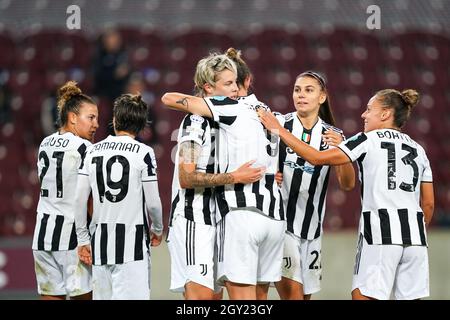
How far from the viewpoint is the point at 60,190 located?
5.59 meters

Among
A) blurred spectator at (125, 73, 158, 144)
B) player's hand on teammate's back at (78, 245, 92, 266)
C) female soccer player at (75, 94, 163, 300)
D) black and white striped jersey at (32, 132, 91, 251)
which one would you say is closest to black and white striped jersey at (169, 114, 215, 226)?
female soccer player at (75, 94, 163, 300)

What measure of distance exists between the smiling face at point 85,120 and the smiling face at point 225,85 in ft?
3.22

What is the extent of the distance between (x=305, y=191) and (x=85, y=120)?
60.5 inches

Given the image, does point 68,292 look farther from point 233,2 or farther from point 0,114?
point 233,2

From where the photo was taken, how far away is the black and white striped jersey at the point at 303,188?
554 centimetres

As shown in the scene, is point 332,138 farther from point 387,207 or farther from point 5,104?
point 5,104

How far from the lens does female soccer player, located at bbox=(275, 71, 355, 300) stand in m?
5.51

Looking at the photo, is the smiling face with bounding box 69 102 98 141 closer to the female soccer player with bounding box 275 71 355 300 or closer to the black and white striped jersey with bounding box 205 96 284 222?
the black and white striped jersey with bounding box 205 96 284 222

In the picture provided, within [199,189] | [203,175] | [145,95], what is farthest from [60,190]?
[145,95]

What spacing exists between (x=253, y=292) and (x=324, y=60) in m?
7.09

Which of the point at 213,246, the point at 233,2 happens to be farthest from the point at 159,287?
the point at 233,2

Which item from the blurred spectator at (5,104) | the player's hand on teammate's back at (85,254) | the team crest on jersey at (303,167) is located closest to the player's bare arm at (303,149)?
the team crest on jersey at (303,167)

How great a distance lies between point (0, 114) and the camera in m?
10.6

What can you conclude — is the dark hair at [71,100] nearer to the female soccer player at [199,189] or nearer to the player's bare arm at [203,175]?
the female soccer player at [199,189]
